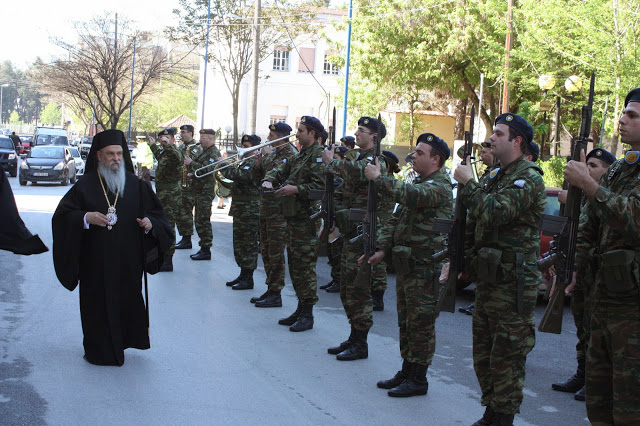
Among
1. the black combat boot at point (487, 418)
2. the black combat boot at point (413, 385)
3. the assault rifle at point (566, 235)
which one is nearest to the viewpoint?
the assault rifle at point (566, 235)

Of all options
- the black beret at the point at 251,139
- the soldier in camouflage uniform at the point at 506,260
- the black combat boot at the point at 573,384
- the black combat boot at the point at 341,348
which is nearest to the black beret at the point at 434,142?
the soldier in camouflage uniform at the point at 506,260

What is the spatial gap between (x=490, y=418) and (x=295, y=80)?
50.7 m

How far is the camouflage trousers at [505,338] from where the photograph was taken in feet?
16.2

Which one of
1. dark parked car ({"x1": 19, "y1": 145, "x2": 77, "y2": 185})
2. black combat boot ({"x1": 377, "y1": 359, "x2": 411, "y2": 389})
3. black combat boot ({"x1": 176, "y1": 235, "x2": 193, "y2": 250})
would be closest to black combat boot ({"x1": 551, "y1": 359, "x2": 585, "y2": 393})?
black combat boot ({"x1": 377, "y1": 359, "x2": 411, "y2": 389})

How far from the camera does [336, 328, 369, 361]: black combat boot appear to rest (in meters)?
7.13

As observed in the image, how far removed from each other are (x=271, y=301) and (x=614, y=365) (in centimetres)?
581

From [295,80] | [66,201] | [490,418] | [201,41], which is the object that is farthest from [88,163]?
[295,80]

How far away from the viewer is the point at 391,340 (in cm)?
811

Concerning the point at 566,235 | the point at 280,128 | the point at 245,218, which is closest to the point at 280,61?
the point at 245,218

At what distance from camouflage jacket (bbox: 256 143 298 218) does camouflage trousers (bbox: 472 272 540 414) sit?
14.3 ft

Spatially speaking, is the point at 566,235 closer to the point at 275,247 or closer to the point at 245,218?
the point at 275,247

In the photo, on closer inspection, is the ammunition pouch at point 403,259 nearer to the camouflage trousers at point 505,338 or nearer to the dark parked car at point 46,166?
the camouflage trousers at point 505,338

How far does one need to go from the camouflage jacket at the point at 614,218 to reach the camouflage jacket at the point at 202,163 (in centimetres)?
886

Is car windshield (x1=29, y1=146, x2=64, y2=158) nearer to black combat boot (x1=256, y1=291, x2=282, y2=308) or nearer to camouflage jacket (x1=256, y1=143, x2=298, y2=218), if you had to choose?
camouflage jacket (x1=256, y1=143, x2=298, y2=218)
